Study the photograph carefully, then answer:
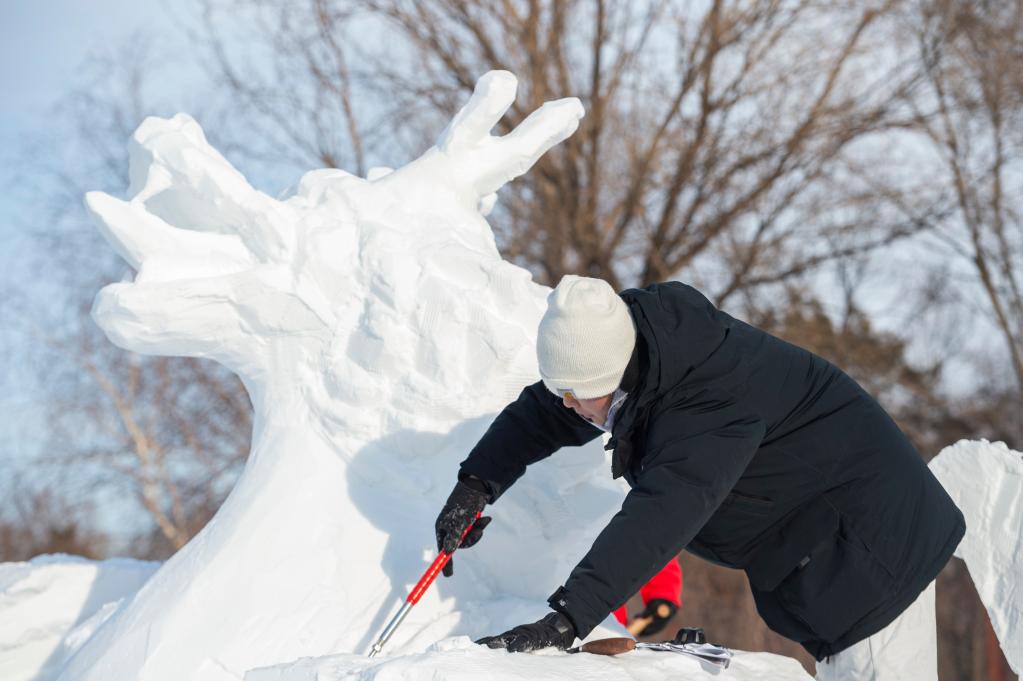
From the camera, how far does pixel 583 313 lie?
2098mm

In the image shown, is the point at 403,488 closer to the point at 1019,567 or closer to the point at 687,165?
the point at 1019,567

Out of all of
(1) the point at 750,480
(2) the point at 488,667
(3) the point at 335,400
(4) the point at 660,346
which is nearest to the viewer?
(2) the point at 488,667

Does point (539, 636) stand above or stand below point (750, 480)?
below

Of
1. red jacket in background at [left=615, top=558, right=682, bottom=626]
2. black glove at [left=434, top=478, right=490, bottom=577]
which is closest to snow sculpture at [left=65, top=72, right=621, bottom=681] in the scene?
black glove at [left=434, top=478, right=490, bottom=577]

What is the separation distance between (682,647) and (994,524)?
1014 mm

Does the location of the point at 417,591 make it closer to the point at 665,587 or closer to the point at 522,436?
the point at 522,436

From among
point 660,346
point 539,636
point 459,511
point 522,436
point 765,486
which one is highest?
point 660,346

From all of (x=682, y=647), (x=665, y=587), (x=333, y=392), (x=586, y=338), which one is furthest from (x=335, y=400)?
(x=665, y=587)

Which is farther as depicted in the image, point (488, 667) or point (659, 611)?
point (659, 611)

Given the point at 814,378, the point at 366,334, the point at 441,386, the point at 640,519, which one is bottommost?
the point at 640,519

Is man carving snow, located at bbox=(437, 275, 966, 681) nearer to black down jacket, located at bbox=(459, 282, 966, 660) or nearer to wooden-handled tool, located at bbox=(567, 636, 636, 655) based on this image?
black down jacket, located at bbox=(459, 282, 966, 660)

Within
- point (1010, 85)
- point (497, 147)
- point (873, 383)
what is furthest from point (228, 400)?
point (1010, 85)

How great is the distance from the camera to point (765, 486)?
226cm

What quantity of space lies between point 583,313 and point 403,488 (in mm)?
1060
